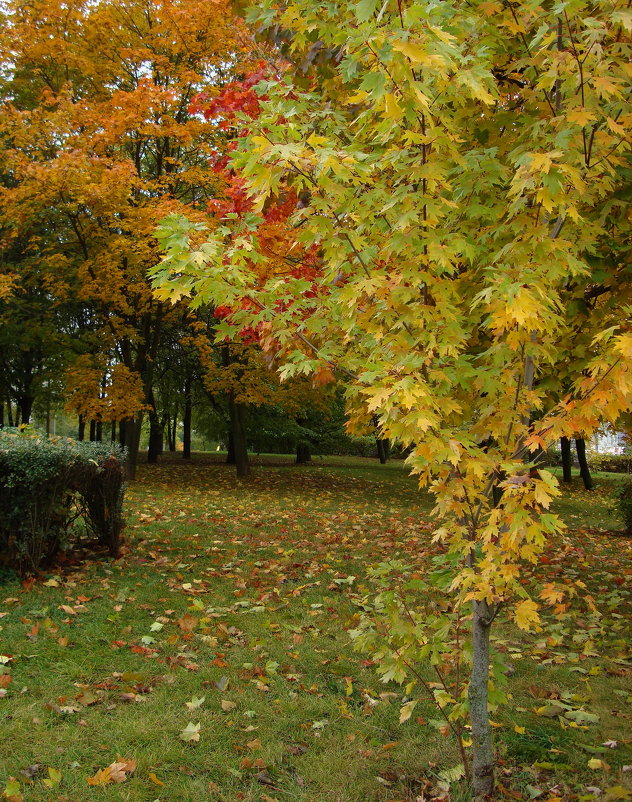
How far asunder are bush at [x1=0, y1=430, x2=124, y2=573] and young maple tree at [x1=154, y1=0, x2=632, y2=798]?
3300 mm

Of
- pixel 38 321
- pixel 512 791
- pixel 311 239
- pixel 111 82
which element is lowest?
pixel 512 791

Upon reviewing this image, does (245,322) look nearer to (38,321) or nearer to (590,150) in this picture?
(590,150)

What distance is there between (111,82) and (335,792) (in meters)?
15.1

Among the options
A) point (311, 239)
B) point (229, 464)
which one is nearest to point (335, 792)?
point (311, 239)

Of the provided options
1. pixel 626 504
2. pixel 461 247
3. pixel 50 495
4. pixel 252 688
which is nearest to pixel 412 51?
pixel 461 247

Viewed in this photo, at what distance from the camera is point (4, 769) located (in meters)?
2.82

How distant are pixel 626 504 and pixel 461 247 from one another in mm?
9416

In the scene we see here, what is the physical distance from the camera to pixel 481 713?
9.05ft

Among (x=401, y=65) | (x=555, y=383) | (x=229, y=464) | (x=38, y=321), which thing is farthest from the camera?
(x=229, y=464)

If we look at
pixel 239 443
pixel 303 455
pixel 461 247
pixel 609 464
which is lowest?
pixel 609 464

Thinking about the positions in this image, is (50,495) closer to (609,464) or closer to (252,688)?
(252,688)

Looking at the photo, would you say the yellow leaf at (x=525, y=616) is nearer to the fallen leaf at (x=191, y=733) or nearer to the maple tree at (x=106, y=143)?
the fallen leaf at (x=191, y=733)

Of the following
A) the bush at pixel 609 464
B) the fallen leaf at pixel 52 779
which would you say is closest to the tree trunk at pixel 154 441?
the fallen leaf at pixel 52 779

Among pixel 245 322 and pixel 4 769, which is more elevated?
pixel 245 322
